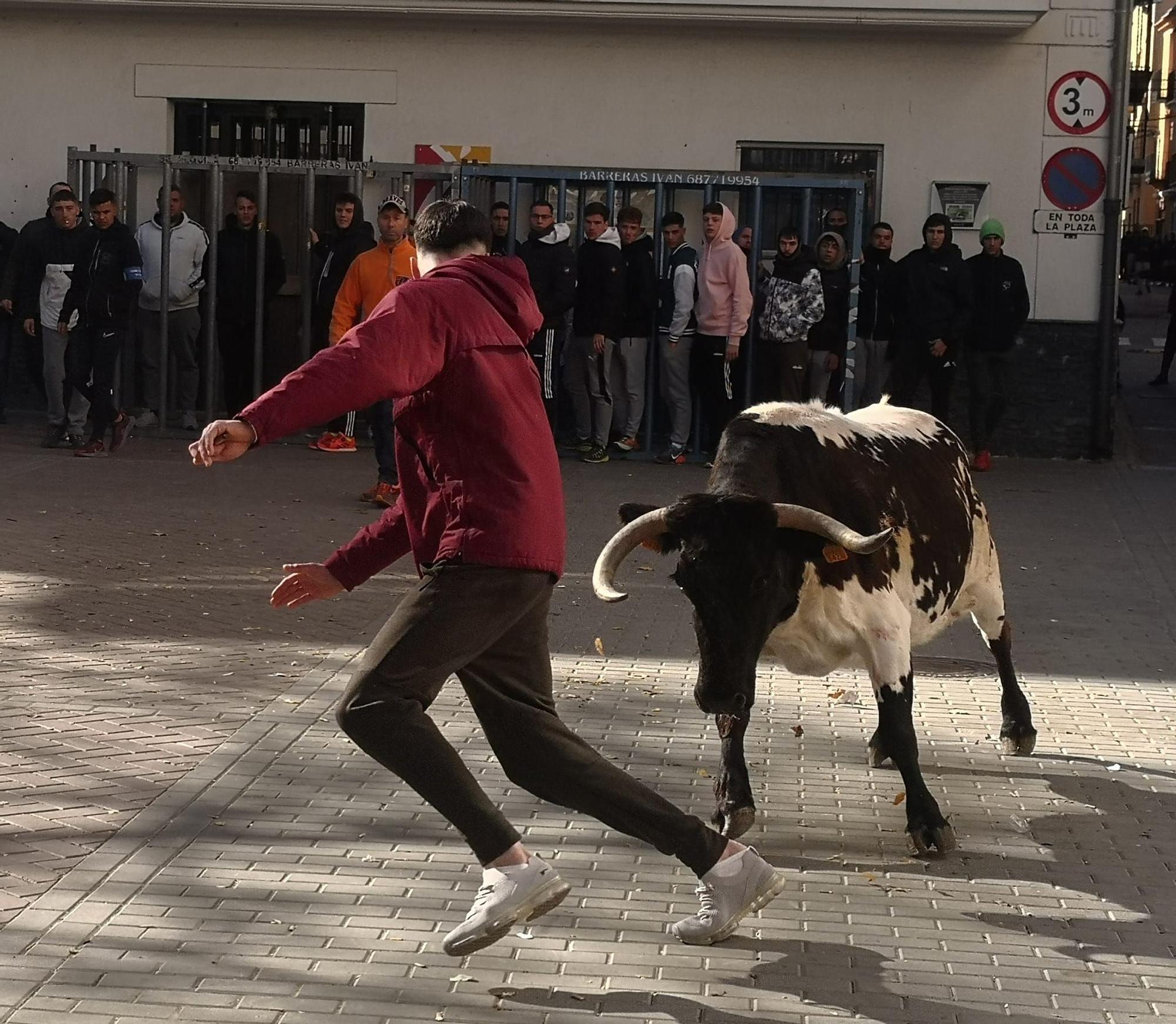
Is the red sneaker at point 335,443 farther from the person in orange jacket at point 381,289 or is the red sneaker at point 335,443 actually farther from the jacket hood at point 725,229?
the jacket hood at point 725,229

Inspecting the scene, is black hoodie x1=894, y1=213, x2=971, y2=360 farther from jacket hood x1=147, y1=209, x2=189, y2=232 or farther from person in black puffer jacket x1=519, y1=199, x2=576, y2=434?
jacket hood x1=147, y1=209, x2=189, y2=232

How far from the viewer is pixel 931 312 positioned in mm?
17188

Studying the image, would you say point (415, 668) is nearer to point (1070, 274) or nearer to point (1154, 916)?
point (1154, 916)

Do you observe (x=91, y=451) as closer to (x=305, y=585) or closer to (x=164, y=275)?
(x=164, y=275)

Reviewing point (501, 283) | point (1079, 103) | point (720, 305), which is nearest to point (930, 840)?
point (501, 283)

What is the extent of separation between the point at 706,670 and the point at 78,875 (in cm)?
206

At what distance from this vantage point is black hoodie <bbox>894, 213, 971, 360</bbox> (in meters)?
17.1

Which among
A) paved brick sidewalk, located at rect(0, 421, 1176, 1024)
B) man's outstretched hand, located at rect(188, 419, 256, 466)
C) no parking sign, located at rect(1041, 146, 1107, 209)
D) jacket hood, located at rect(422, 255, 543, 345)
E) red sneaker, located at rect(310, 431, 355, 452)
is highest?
no parking sign, located at rect(1041, 146, 1107, 209)

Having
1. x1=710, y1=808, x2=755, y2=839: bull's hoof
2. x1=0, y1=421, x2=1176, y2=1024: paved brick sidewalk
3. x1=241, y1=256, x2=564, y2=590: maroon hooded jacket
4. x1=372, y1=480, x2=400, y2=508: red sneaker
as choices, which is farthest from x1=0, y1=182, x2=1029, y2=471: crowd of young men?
x1=241, y1=256, x2=564, y2=590: maroon hooded jacket

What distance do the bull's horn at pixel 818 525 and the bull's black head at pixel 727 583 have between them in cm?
5

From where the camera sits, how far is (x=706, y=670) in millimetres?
5934

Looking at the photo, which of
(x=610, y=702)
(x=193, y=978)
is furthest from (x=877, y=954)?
(x=610, y=702)

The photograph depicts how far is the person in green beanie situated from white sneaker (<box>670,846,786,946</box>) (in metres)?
12.9

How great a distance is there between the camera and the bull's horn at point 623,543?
6.05 metres
